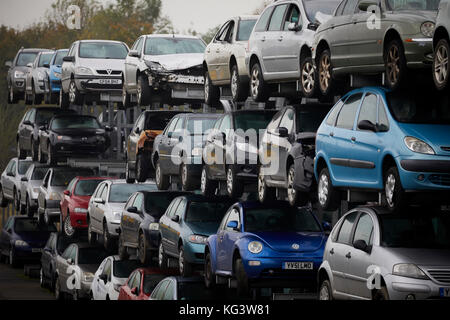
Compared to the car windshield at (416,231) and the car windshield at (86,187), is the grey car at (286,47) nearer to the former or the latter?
the car windshield at (416,231)

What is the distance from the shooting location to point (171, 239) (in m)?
21.8

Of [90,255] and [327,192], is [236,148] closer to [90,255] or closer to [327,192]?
[327,192]

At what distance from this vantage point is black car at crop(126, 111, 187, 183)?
2670 cm

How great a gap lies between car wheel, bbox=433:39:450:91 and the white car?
10.8 m

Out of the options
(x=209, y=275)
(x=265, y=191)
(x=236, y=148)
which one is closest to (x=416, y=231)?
(x=265, y=191)

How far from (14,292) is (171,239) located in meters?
13.9

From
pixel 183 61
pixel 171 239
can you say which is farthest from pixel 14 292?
pixel 171 239

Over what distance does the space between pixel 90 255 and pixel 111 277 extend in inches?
194

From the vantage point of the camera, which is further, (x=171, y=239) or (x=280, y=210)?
(x=171, y=239)

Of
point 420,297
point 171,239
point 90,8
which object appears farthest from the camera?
point 90,8

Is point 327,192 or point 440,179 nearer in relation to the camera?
point 440,179

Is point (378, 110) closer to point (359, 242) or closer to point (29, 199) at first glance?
point (359, 242)

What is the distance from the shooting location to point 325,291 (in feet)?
47.9

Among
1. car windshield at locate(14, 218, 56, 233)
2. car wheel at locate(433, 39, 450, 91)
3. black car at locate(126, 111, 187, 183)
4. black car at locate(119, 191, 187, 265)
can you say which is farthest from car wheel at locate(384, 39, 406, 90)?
car windshield at locate(14, 218, 56, 233)
